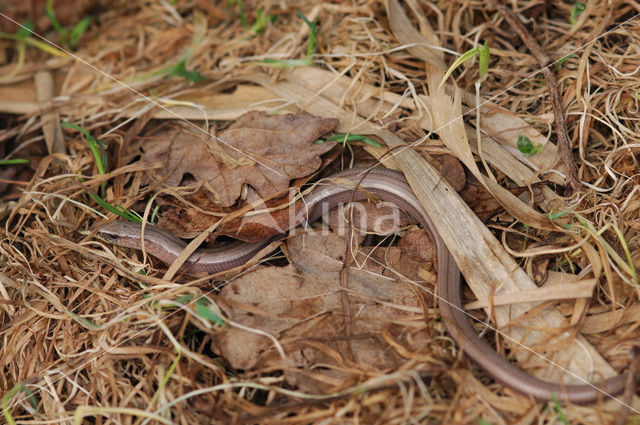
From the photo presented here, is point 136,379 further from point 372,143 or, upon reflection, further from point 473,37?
point 473,37

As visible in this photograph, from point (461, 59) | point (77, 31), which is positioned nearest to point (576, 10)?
point (461, 59)

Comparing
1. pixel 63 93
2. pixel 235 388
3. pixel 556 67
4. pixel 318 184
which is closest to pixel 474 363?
pixel 235 388

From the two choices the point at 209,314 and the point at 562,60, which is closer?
the point at 209,314

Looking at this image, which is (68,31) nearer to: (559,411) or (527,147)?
(527,147)

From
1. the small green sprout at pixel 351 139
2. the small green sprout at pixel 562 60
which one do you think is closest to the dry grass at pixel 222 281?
the small green sprout at pixel 562 60

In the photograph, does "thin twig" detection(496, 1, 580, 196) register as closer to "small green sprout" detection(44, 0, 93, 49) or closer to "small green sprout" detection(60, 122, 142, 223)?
"small green sprout" detection(60, 122, 142, 223)

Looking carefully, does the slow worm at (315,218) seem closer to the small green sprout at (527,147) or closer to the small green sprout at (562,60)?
the small green sprout at (527,147)

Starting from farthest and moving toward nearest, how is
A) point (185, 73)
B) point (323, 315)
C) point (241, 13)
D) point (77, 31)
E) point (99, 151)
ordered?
point (77, 31) → point (241, 13) → point (185, 73) → point (99, 151) → point (323, 315)

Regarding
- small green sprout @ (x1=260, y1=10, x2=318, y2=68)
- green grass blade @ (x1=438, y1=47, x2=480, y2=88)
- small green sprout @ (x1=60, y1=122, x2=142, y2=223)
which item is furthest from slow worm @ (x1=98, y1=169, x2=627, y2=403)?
small green sprout @ (x1=260, y1=10, x2=318, y2=68)
